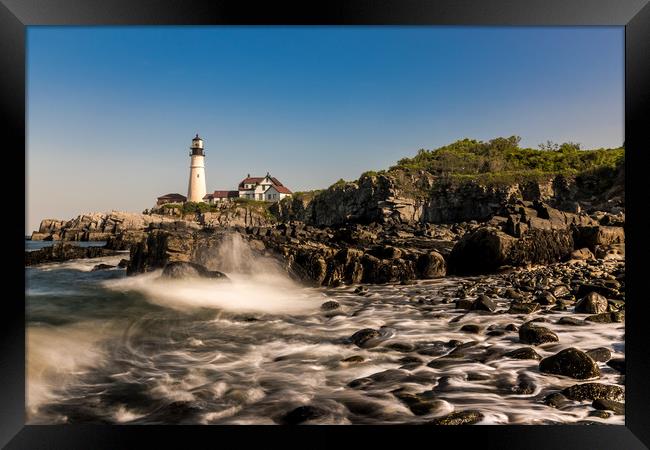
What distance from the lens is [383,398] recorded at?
266 centimetres

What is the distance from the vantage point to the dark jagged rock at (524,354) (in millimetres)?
2883

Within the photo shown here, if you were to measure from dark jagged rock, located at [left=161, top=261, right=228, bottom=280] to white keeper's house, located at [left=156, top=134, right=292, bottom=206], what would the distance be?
0.76 m

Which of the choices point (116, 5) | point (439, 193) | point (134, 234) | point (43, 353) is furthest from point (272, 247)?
point (439, 193)

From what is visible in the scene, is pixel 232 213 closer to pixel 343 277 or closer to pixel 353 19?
pixel 343 277

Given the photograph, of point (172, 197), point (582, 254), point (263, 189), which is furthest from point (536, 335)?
point (172, 197)

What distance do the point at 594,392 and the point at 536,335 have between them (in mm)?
689

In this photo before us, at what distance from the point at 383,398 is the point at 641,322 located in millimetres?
1589

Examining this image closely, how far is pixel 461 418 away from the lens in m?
2.38

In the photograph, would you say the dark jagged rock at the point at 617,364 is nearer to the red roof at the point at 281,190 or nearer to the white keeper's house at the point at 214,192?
the white keeper's house at the point at 214,192

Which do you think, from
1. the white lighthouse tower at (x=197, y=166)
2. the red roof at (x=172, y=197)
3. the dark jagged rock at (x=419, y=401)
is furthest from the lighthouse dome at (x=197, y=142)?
the dark jagged rock at (x=419, y=401)

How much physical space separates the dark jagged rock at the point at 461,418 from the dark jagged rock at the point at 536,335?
972 millimetres

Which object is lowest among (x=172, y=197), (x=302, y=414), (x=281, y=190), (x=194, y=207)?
(x=302, y=414)

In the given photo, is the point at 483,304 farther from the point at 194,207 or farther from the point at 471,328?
the point at 194,207

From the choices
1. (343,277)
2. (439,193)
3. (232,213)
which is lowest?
(343,277)
